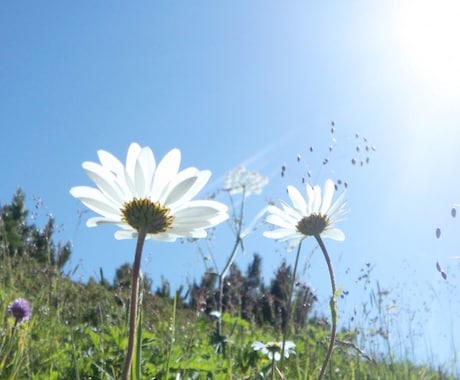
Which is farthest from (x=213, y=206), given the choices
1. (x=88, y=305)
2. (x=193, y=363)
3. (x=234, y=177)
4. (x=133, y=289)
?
(x=234, y=177)

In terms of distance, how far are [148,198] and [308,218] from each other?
50 centimetres

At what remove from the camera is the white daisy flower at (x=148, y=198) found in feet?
3.19

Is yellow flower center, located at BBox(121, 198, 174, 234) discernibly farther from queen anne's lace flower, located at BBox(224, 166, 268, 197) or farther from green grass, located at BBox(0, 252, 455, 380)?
queen anne's lace flower, located at BBox(224, 166, 268, 197)

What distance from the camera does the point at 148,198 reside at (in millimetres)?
1039

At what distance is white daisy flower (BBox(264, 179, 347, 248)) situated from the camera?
1.42m

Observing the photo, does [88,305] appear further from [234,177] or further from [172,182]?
[172,182]

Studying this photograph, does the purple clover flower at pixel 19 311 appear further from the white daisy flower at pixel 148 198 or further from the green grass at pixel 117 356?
the white daisy flower at pixel 148 198

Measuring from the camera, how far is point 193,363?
1840 millimetres

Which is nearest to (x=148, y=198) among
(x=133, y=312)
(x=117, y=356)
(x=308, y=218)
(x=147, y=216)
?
(x=147, y=216)

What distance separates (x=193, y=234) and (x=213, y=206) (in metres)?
0.09

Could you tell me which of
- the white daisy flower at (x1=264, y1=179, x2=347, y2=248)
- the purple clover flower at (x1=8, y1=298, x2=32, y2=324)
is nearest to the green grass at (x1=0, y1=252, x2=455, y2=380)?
the purple clover flower at (x1=8, y1=298, x2=32, y2=324)

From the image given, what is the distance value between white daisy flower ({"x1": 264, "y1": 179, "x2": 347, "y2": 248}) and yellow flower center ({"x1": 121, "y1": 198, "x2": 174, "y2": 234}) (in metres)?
0.41

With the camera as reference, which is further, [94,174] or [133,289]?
→ [94,174]

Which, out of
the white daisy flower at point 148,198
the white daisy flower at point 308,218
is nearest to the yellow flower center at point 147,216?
the white daisy flower at point 148,198
